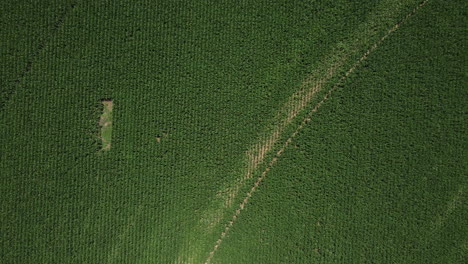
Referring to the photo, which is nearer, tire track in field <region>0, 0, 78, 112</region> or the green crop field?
the green crop field

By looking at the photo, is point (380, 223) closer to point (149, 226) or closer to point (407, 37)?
point (407, 37)

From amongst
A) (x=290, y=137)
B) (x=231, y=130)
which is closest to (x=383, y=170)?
(x=290, y=137)

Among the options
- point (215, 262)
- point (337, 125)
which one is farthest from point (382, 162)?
point (215, 262)

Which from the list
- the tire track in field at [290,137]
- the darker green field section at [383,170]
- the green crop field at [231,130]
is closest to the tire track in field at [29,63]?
the green crop field at [231,130]

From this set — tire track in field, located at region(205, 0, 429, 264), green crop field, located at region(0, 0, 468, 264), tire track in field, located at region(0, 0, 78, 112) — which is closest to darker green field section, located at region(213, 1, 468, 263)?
green crop field, located at region(0, 0, 468, 264)

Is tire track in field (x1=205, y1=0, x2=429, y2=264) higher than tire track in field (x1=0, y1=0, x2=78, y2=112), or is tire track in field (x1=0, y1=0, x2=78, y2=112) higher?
tire track in field (x1=0, y1=0, x2=78, y2=112)

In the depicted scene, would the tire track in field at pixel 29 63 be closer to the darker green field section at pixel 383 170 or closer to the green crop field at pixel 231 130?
the green crop field at pixel 231 130

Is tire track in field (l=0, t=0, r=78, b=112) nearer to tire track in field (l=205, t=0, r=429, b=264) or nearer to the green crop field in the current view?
the green crop field

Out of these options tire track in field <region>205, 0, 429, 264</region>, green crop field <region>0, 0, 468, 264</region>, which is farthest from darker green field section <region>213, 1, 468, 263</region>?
tire track in field <region>205, 0, 429, 264</region>
